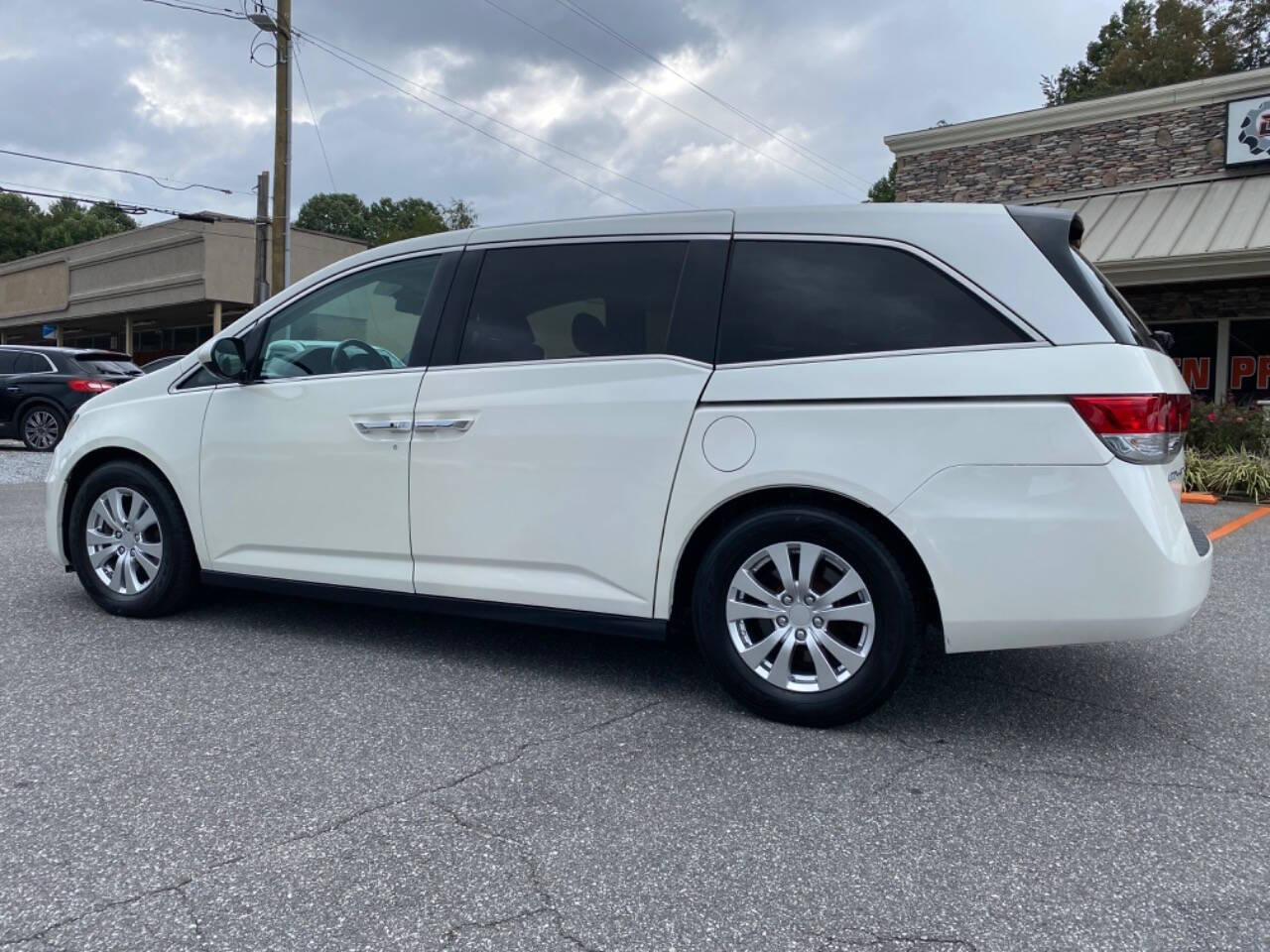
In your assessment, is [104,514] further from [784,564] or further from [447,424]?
[784,564]

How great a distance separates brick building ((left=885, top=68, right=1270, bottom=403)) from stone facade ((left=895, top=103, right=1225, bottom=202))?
0.7 inches

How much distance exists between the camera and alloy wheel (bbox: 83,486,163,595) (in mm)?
4641

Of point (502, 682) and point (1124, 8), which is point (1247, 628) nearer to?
point (502, 682)

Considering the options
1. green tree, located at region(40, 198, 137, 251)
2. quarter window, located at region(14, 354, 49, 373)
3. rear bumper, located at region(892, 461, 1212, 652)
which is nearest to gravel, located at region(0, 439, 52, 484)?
quarter window, located at region(14, 354, 49, 373)

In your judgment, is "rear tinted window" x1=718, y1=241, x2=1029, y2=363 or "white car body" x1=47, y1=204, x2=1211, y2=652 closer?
"white car body" x1=47, y1=204, x2=1211, y2=652

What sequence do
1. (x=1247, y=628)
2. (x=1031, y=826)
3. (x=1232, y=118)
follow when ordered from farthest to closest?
(x=1232, y=118) → (x=1247, y=628) → (x=1031, y=826)

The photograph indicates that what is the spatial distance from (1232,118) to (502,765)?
1539 centimetres

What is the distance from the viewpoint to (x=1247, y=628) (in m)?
4.97

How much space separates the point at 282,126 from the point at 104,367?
223 inches

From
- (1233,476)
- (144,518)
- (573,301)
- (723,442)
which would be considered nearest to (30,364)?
(144,518)

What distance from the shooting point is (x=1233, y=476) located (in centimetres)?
1082

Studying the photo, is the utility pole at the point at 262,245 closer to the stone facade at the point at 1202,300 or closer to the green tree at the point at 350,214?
the stone facade at the point at 1202,300

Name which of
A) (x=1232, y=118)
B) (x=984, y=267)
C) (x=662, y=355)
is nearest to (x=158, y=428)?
(x=662, y=355)

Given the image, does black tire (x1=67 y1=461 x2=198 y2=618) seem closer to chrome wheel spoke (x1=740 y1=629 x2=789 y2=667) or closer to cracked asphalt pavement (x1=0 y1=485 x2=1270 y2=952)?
cracked asphalt pavement (x1=0 y1=485 x2=1270 y2=952)
